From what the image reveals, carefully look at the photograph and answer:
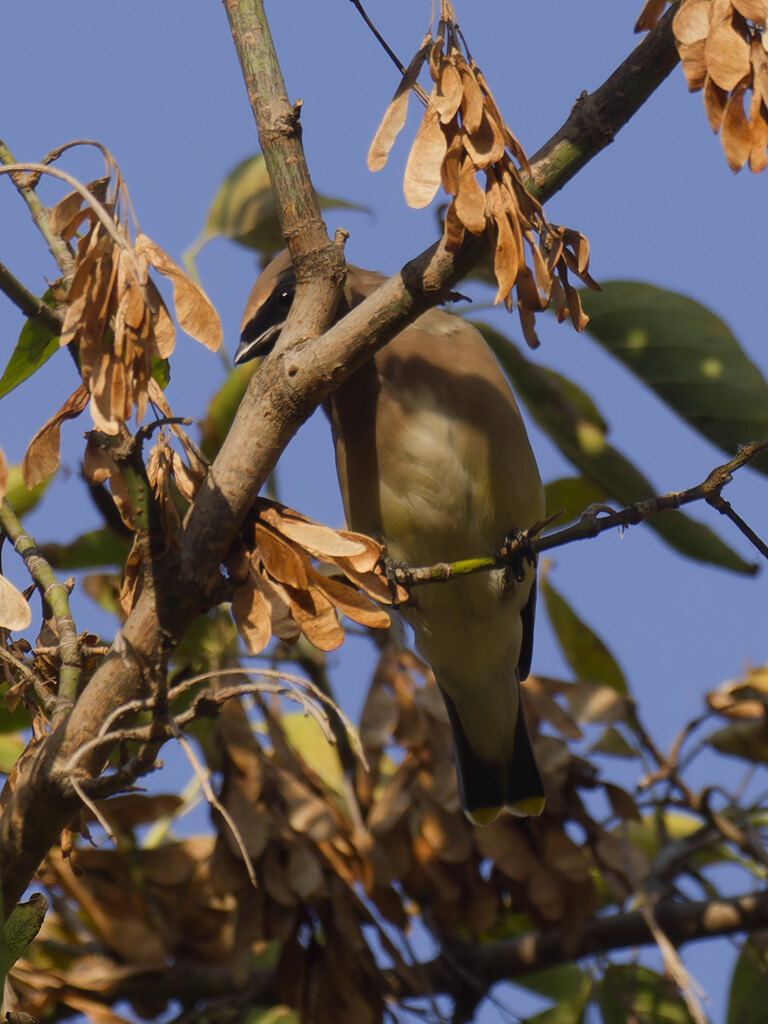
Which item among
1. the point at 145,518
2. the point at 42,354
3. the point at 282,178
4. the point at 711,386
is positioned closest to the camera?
the point at 145,518

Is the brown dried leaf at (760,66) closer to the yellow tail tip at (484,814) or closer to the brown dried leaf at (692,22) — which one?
the brown dried leaf at (692,22)

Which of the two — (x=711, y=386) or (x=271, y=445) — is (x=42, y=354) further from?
(x=711, y=386)

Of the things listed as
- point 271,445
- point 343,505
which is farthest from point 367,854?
point 271,445

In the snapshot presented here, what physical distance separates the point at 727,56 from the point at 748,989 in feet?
8.23

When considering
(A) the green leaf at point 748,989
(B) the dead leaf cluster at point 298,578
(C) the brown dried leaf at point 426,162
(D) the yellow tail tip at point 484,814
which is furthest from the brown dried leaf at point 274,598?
(A) the green leaf at point 748,989

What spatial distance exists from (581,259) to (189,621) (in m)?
0.82

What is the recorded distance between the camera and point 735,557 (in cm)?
327

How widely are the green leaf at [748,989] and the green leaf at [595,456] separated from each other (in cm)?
104

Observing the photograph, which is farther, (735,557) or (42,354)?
(735,557)

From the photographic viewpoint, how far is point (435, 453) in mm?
3514

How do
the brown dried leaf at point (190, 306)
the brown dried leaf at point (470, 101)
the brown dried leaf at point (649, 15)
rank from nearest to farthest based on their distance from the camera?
the brown dried leaf at point (190, 306) < the brown dried leaf at point (470, 101) < the brown dried leaf at point (649, 15)

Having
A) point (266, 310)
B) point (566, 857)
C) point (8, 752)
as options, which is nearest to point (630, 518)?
point (566, 857)

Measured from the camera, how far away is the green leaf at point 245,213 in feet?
11.8

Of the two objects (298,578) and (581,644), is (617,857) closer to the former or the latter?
(581,644)
